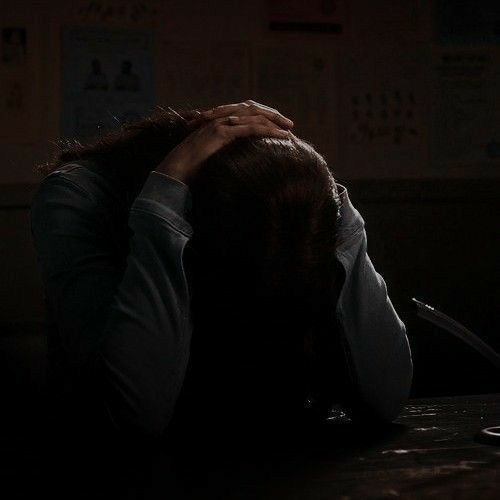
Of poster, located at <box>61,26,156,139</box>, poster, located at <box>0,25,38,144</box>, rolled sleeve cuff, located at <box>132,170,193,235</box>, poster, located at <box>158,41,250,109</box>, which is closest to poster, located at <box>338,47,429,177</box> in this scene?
poster, located at <box>158,41,250,109</box>

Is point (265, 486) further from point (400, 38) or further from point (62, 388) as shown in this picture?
point (400, 38)

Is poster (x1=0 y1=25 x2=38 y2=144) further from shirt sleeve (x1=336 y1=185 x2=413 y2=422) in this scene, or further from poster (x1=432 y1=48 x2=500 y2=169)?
shirt sleeve (x1=336 y1=185 x2=413 y2=422)

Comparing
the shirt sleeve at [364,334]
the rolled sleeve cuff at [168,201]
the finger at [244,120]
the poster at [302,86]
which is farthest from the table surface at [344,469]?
the poster at [302,86]

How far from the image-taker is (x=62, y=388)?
108 cm

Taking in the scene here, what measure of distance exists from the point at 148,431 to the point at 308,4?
5.26ft

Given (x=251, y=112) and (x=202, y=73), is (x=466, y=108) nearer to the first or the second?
(x=202, y=73)

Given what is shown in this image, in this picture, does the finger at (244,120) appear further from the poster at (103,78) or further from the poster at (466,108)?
the poster at (466,108)

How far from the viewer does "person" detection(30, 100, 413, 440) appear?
0.94 m

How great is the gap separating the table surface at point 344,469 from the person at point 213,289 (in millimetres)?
95

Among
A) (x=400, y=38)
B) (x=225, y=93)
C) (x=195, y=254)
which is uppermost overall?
(x=400, y=38)

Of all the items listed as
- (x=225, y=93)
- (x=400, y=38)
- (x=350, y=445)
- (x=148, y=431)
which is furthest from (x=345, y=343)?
(x=400, y=38)

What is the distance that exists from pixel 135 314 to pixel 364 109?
5.01 feet

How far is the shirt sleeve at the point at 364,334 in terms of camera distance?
106 centimetres

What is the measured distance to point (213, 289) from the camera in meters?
0.98
